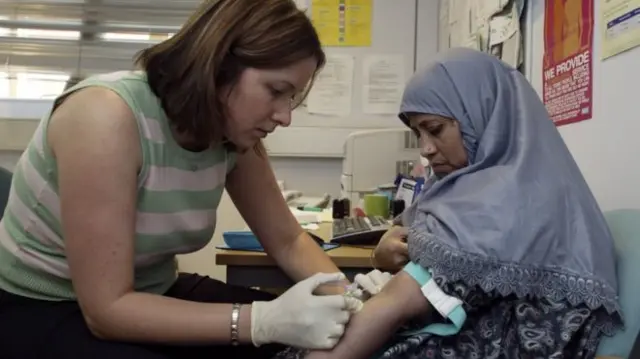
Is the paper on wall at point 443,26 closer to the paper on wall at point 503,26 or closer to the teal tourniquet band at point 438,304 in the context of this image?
the paper on wall at point 503,26

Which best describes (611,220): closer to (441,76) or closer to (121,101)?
(441,76)

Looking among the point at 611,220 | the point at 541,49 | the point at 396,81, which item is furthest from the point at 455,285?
the point at 396,81

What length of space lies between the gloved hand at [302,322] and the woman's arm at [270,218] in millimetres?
362

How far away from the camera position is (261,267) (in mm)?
1484

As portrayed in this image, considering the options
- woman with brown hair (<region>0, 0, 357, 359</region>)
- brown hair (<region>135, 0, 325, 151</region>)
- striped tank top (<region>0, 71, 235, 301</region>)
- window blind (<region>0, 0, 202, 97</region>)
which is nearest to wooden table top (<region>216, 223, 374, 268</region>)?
woman with brown hair (<region>0, 0, 357, 359</region>)

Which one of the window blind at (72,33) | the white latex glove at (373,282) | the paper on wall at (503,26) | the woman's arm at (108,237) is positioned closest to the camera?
the woman's arm at (108,237)

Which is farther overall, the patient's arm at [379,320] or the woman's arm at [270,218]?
the woman's arm at [270,218]

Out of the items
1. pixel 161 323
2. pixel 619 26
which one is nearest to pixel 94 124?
pixel 161 323

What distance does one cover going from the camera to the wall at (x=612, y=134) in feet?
4.23

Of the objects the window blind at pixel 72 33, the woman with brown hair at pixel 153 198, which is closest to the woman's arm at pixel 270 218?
the woman with brown hair at pixel 153 198

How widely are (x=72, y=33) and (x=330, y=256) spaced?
8.44 ft

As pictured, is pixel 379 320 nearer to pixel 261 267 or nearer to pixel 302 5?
pixel 261 267

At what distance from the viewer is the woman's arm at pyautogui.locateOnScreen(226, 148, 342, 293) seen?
54.9 inches

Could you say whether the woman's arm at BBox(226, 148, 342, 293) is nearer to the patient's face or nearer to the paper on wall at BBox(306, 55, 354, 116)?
the patient's face
